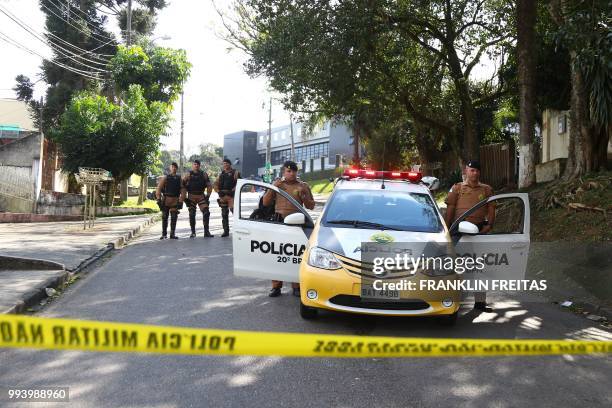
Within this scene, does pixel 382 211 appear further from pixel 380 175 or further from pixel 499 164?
pixel 499 164

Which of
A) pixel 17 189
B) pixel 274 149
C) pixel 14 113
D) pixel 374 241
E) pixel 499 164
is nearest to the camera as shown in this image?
pixel 374 241

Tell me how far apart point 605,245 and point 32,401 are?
8513 millimetres

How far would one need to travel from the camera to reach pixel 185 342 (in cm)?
247

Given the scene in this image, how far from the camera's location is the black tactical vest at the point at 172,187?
14.1 metres

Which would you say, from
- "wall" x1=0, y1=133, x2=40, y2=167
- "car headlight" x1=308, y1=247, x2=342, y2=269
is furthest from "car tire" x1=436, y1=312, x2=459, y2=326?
"wall" x1=0, y1=133, x2=40, y2=167

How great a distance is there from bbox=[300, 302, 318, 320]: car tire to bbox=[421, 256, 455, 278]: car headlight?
1221 millimetres

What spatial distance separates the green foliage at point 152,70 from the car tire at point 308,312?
2314cm

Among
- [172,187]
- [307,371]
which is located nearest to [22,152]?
[172,187]

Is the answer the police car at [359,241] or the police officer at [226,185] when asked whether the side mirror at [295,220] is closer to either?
the police car at [359,241]

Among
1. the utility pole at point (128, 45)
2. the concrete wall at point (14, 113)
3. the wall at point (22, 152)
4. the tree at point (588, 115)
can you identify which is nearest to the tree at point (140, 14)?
the utility pole at point (128, 45)

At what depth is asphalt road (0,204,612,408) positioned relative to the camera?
393 centimetres

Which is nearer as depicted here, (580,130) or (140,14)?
(580,130)

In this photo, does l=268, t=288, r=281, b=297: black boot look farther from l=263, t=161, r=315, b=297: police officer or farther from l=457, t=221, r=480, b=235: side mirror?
l=457, t=221, r=480, b=235: side mirror

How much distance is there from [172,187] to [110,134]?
33.7ft
